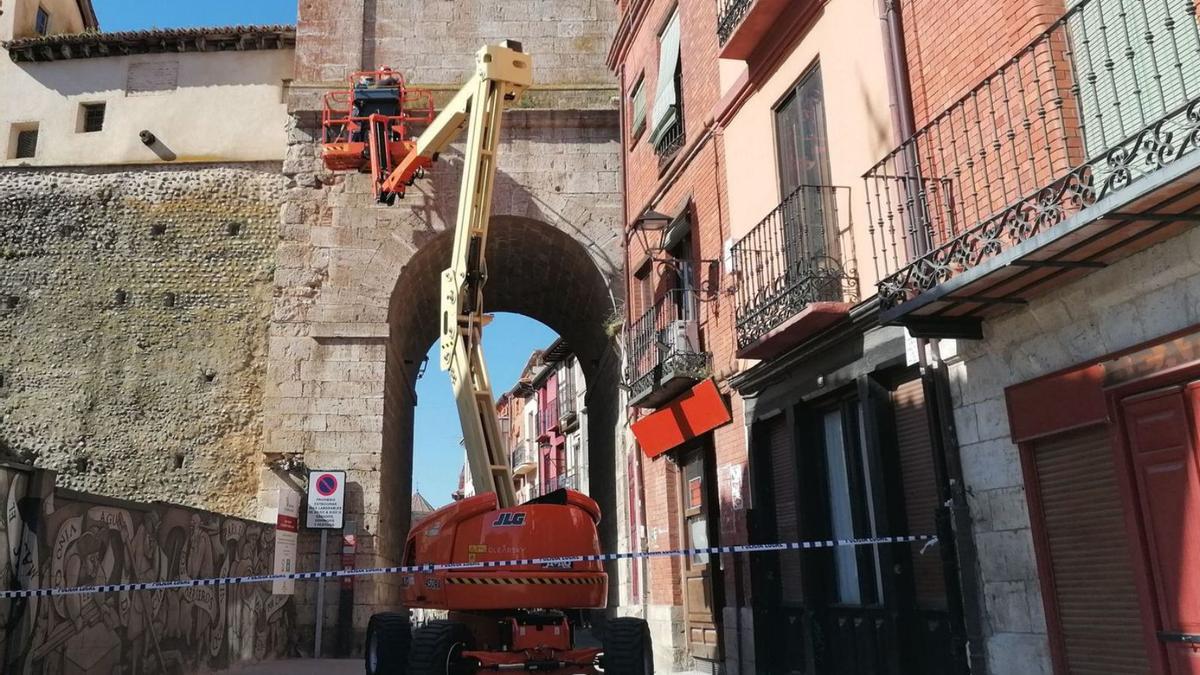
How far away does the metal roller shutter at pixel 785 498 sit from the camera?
8391mm

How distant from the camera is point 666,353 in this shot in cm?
1127

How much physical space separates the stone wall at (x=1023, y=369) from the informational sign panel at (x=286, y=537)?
10191 millimetres

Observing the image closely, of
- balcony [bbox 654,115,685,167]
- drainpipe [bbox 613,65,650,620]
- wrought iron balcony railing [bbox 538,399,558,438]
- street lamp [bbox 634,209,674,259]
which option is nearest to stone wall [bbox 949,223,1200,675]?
street lamp [bbox 634,209,674,259]

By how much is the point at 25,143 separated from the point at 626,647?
16.4 m

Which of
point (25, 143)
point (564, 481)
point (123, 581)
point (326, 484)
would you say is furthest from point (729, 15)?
point (564, 481)

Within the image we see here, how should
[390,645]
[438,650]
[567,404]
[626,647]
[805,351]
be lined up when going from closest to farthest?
[438,650] < [626,647] < [805,351] < [390,645] < [567,404]

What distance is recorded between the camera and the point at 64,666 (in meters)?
7.43

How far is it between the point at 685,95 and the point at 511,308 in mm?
10042

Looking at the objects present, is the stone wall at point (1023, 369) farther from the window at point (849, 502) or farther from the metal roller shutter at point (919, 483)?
the window at point (849, 502)

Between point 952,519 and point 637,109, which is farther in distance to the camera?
point 637,109

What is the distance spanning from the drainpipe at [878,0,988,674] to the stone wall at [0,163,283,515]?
11.9 meters

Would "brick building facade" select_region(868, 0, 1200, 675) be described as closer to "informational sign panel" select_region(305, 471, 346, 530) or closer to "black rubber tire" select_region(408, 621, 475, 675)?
"black rubber tire" select_region(408, 621, 475, 675)

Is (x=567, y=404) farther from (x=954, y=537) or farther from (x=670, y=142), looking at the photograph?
(x=954, y=537)

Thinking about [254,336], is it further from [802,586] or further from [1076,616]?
[1076,616]
